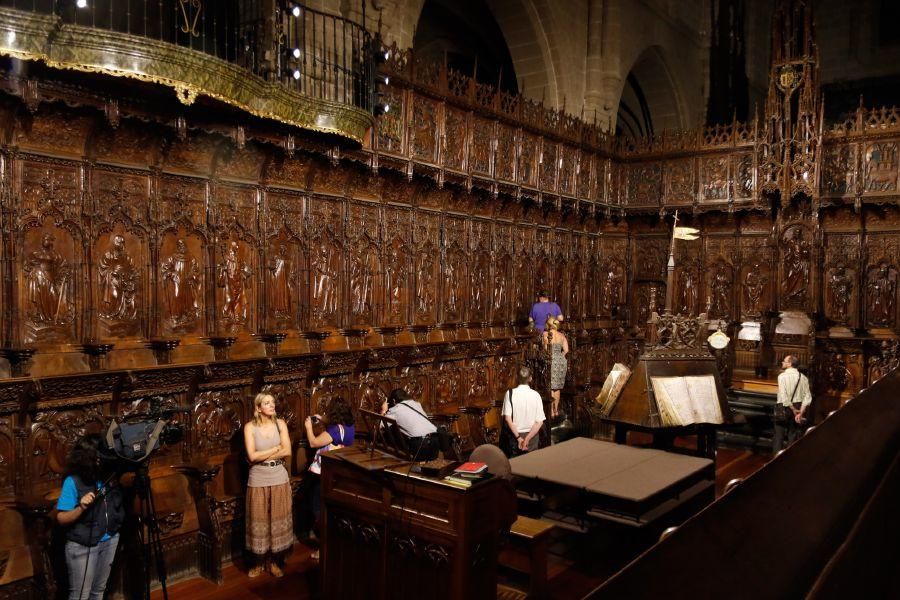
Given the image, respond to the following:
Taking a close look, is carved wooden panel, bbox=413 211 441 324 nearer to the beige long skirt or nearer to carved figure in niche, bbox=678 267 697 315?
the beige long skirt

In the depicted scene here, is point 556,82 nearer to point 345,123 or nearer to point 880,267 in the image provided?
point 880,267

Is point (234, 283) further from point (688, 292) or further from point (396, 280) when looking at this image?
point (688, 292)

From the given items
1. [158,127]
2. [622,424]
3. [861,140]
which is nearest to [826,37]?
[861,140]

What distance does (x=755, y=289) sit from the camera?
14320 mm

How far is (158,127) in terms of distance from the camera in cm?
691

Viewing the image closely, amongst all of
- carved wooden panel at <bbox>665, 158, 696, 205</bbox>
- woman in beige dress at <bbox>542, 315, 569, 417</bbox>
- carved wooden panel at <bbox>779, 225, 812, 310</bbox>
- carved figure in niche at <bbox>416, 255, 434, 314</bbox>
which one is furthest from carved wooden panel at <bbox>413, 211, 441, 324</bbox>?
carved wooden panel at <bbox>779, 225, 812, 310</bbox>

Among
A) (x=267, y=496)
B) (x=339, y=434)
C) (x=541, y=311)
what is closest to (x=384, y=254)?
(x=541, y=311)

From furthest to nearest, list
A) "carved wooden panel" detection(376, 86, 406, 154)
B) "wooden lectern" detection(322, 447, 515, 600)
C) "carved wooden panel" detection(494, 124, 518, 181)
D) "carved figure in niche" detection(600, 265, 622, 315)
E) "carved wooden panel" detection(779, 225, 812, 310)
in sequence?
"carved figure in niche" detection(600, 265, 622, 315)
"carved wooden panel" detection(779, 225, 812, 310)
"carved wooden panel" detection(494, 124, 518, 181)
"carved wooden panel" detection(376, 86, 406, 154)
"wooden lectern" detection(322, 447, 515, 600)

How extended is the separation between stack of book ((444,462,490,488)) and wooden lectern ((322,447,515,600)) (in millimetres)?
50

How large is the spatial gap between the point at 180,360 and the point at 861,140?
41.9ft

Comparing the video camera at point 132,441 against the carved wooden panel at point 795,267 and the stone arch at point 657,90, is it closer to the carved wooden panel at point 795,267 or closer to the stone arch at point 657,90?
the carved wooden panel at point 795,267

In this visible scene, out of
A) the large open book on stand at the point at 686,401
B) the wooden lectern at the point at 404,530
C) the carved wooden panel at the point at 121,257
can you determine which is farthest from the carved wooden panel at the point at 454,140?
the wooden lectern at the point at 404,530

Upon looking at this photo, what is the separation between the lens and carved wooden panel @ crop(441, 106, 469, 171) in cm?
1051

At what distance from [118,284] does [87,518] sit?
9.88ft
